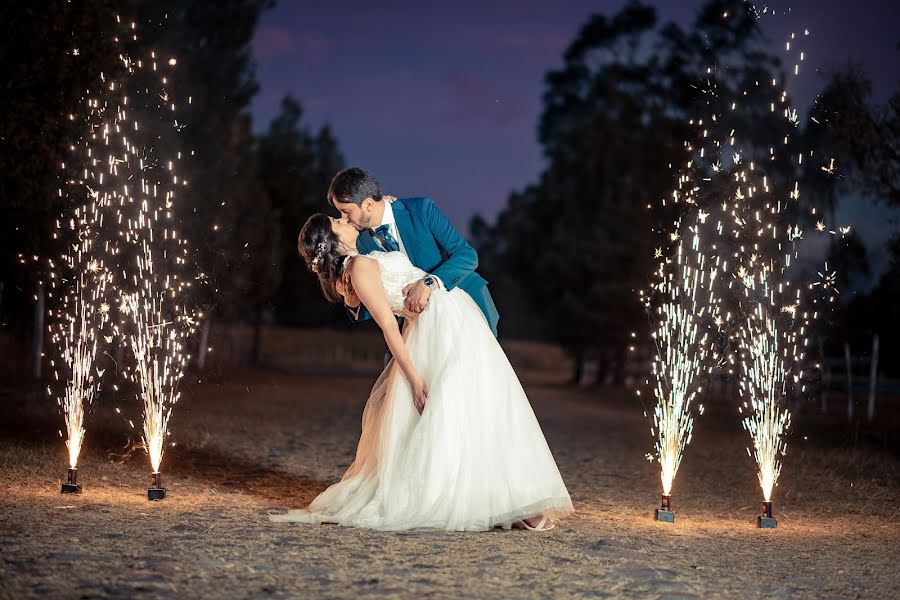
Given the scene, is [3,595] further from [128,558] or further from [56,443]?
[56,443]

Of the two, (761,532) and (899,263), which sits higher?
(899,263)

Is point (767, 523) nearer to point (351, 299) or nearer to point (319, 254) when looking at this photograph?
point (351, 299)

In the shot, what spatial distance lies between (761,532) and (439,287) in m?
2.75

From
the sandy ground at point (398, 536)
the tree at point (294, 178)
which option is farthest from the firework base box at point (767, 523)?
the tree at point (294, 178)

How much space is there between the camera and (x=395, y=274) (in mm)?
6352

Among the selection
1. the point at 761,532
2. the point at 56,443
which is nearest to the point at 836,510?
the point at 761,532

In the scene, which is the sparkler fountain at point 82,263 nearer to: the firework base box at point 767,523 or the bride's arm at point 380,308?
the bride's arm at point 380,308

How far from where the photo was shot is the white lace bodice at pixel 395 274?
6332 millimetres

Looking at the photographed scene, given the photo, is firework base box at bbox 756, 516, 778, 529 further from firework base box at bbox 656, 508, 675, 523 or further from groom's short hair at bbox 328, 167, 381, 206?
groom's short hair at bbox 328, 167, 381, 206

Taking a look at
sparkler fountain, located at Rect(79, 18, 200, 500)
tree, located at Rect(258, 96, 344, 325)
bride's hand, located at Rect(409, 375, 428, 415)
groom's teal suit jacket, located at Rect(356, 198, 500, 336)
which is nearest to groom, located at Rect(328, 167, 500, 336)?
groom's teal suit jacket, located at Rect(356, 198, 500, 336)

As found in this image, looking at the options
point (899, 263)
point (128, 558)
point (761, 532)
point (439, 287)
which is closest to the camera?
point (128, 558)

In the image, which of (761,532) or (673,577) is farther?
(761,532)

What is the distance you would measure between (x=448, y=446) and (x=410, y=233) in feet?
4.48

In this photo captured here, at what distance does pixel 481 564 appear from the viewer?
5.16m
